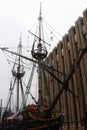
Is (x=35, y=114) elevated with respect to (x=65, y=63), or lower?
lower

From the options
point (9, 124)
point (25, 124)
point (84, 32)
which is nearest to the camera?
point (25, 124)

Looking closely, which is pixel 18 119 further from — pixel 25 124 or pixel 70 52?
pixel 70 52

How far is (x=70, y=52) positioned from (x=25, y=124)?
14595 millimetres

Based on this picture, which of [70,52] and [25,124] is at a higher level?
[70,52]

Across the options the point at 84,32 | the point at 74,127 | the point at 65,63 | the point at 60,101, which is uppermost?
the point at 84,32

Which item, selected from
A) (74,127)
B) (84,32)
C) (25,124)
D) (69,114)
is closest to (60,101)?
(69,114)

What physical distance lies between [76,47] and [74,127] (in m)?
10.7

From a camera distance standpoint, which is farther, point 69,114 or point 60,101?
point 60,101

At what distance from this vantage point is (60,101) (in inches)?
1400

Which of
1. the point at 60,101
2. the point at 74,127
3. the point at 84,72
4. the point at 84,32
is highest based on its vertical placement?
the point at 84,32

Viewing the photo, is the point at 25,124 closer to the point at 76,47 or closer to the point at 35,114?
the point at 35,114

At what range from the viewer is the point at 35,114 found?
23.2 meters

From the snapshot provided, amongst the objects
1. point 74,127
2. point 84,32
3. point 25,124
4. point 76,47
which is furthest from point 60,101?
point 25,124

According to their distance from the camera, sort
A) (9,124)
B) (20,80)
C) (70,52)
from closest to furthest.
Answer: (9,124) < (70,52) < (20,80)
